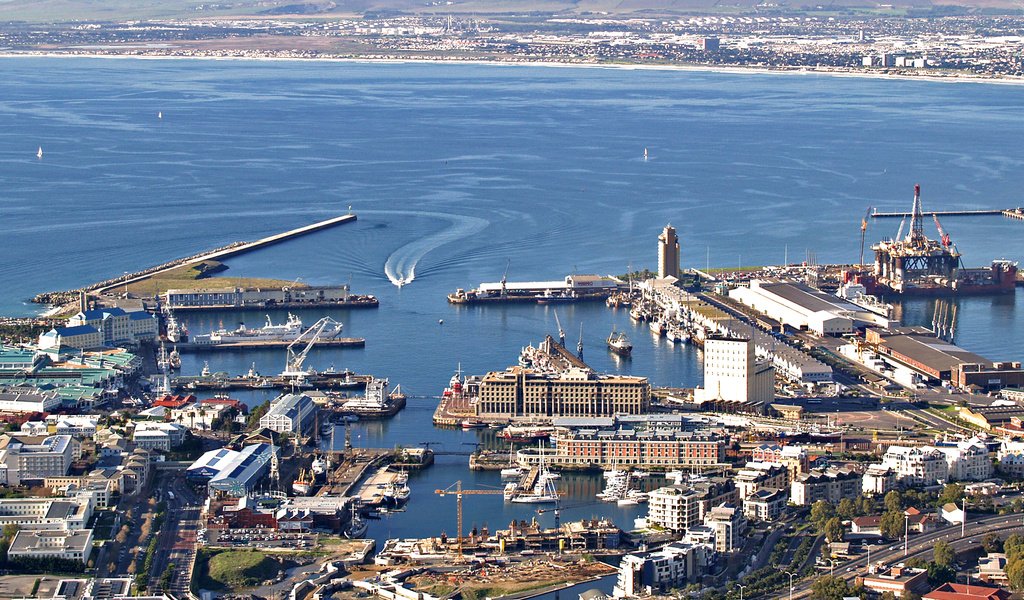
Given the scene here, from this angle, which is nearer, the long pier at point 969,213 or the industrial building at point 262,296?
the industrial building at point 262,296

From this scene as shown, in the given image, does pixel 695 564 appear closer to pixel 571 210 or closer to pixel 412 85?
pixel 571 210

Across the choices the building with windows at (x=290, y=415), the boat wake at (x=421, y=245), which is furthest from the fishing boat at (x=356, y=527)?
the boat wake at (x=421, y=245)

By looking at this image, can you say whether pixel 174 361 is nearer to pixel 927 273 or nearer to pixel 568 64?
pixel 927 273

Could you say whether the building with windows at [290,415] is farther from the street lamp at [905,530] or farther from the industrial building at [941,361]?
the industrial building at [941,361]

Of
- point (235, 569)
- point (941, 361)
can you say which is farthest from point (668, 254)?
point (235, 569)

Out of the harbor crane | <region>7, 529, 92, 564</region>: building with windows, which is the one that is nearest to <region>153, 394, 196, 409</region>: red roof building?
the harbor crane

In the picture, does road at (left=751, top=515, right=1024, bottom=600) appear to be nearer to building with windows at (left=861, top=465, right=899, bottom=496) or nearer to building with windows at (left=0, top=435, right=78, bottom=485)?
building with windows at (left=861, top=465, right=899, bottom=496)
